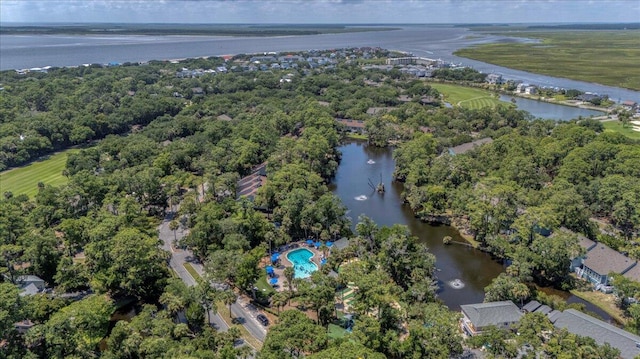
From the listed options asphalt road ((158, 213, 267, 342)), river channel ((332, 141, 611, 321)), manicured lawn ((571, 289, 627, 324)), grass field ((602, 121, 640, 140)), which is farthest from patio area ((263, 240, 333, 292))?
grass field ((602, 121, 640, 140))

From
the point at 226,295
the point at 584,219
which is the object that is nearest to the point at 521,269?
the point at 584,219

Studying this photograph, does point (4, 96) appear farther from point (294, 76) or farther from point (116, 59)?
point (116, 59)

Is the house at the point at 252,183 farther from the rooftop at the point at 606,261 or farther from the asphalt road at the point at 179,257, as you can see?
the rooftop at the point at 606,261

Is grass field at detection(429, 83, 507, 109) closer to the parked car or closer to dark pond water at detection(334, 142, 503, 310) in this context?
dark pond water at detection(334, 142, 503, 310)

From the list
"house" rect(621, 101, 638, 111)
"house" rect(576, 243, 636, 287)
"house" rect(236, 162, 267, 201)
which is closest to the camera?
"house" rect(576, 243, 636, 287)

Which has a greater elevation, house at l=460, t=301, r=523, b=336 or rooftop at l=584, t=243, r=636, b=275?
rooftop at l=584, t=243, r=636, b=275
